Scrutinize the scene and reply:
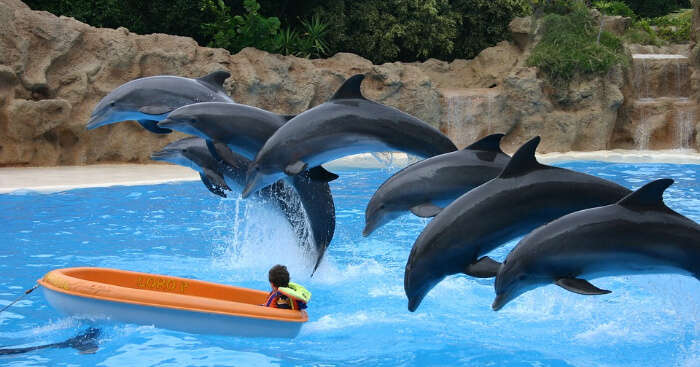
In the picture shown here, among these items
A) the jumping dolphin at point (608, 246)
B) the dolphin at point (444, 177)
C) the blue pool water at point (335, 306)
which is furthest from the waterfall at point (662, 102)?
the jumping dolphin at point (608, 246)

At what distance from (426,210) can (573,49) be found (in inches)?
654

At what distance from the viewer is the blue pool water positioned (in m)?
5.29

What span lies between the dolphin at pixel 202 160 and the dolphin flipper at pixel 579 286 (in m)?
3.59

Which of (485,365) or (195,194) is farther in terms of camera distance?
(195,194)

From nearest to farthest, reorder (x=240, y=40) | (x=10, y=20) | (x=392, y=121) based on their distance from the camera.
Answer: (x=392, y=121) < (x=10, y=20) < (x=240, y=40)

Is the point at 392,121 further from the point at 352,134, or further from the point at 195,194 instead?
the point at 195,194

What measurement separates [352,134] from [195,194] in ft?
27.3

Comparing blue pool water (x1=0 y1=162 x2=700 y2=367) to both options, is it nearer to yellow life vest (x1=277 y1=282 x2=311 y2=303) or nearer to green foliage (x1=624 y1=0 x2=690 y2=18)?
yellow life vest (x1=277 y1=282 x2=311 y2=303)

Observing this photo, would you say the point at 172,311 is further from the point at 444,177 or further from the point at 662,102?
the point at 662,102

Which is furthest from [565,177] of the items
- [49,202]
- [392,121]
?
[49,202]

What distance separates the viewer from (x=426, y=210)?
407 centimetres

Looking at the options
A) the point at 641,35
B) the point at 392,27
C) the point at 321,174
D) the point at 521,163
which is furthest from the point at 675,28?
the point at 521,163

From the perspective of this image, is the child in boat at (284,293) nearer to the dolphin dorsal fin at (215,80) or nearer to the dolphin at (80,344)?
the dolphin at (80,344)

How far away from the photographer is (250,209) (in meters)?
7.71
